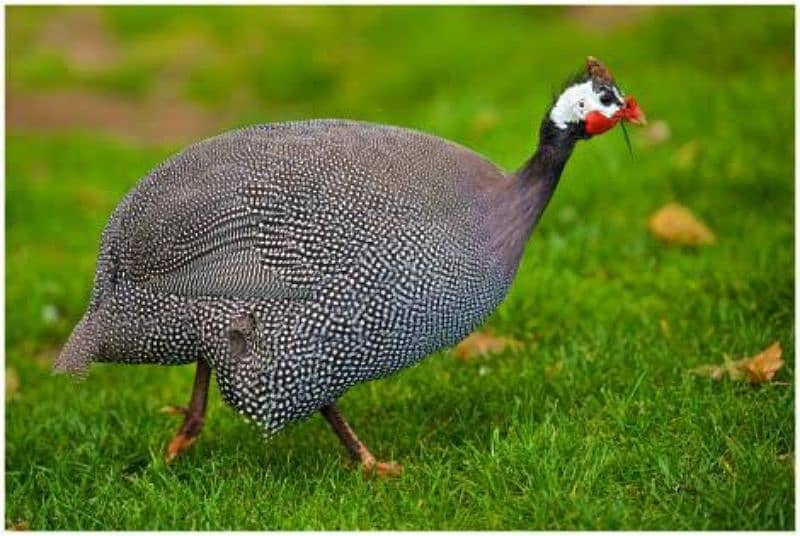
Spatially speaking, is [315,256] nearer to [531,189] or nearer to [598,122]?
[531,189]

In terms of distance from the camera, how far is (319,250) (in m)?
3.17

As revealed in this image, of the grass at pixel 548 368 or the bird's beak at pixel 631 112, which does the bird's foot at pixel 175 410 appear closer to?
the grass at pixel 548 368

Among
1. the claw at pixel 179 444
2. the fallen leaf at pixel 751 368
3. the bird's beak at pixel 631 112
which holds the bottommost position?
the claw at pixel 179 444

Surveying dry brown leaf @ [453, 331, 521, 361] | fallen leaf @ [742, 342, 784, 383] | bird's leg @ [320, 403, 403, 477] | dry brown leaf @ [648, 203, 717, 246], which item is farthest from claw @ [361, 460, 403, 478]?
dry brown leaf @ [648, 203, 717, 246]

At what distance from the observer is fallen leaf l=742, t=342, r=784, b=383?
364 cm

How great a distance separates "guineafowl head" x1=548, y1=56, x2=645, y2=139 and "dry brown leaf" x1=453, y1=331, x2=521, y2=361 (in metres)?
1.08

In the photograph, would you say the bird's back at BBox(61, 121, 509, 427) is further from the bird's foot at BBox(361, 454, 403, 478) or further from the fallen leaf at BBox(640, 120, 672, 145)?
the fallen leaf at BBox(640, 120, 672, 145)

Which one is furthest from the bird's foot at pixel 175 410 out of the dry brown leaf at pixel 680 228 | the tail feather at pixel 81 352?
the dry brown leaf at pixel 680 228

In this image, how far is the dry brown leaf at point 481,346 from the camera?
4219mm

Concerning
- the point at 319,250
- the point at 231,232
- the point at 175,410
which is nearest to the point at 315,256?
the point at 319,250

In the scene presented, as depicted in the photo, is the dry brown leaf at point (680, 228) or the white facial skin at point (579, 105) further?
the dry brown leaf at point (680, 228)

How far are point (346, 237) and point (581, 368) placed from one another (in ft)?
3.61

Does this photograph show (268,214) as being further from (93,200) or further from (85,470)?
(93,200)

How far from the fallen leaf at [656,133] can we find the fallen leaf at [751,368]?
2535 millimetres
